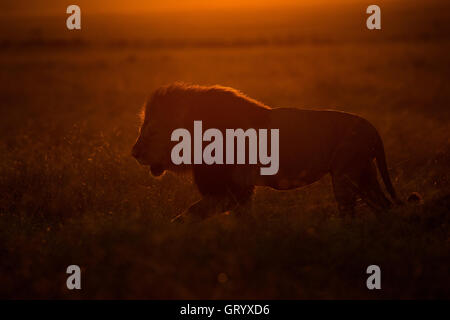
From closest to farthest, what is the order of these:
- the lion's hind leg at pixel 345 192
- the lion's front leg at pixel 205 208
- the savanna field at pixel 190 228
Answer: the savanna field at pixel 190 228
the lion's front leg at pixel 205 208
the lion's hind leg at pixel 345 192

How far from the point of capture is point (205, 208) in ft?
18.6

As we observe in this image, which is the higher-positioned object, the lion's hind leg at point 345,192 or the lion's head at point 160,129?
the lion's head at point 160,129

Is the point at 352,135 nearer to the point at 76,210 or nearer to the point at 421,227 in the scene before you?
the point at 421,227

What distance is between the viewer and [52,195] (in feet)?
21.9

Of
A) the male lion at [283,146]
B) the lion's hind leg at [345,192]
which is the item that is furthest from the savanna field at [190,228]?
the male lion at [283,146]

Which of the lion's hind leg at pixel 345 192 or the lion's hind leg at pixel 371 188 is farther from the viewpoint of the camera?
the lion's hind leg at pixel 371 188

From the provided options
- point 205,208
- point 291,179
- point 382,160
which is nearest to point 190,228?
point 205,208

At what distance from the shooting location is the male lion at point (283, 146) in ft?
18.9

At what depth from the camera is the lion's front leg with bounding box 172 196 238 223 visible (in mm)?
5613

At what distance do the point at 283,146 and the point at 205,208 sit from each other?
0.92 m

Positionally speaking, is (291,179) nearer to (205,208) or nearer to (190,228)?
(205,208)

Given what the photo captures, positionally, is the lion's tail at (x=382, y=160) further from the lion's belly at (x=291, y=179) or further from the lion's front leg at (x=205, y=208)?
the lion's front leg at (x=205, y=208)

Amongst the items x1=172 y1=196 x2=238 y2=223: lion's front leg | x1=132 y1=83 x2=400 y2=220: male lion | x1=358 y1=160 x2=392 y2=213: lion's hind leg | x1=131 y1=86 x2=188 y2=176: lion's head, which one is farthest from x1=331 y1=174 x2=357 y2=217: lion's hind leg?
x1=131 y1=86 x2=188 y2=176: lion's head
